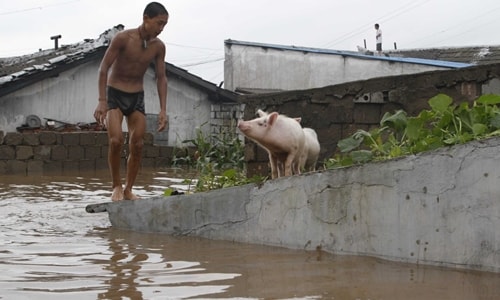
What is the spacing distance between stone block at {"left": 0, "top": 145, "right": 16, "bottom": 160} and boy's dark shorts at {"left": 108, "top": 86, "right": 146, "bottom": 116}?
8418 mm

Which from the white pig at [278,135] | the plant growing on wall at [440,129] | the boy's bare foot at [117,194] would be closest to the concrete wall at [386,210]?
the plant growing on wall at [440,129]

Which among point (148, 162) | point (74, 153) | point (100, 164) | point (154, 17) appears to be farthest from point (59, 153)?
point (154, 17)

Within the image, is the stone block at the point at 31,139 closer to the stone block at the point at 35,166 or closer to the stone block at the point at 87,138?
the stone block at the point at 35,166

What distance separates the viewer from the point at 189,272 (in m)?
4.52

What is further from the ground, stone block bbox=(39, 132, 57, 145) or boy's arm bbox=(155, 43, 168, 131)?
boy's arm bbox=(155, 43, 168, 131)

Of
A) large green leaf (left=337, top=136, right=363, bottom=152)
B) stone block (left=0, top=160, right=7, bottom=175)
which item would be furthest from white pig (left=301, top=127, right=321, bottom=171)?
stone block (left=0, top=160, right=7, bottom=175)

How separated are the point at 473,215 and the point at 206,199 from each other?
88.9 inches

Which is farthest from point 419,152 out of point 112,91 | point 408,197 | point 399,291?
point 112,91

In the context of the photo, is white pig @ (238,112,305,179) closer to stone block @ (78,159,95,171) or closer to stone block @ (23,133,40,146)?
stone block @ (78,159,95,171)

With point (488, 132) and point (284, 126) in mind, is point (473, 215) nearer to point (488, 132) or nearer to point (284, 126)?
point (488, 132)

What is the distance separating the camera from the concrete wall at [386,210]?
4.45m

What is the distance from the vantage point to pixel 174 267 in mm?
4699

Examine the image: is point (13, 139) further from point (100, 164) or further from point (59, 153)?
point (100, 164)

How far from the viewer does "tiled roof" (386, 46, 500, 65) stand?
24.0 meters
